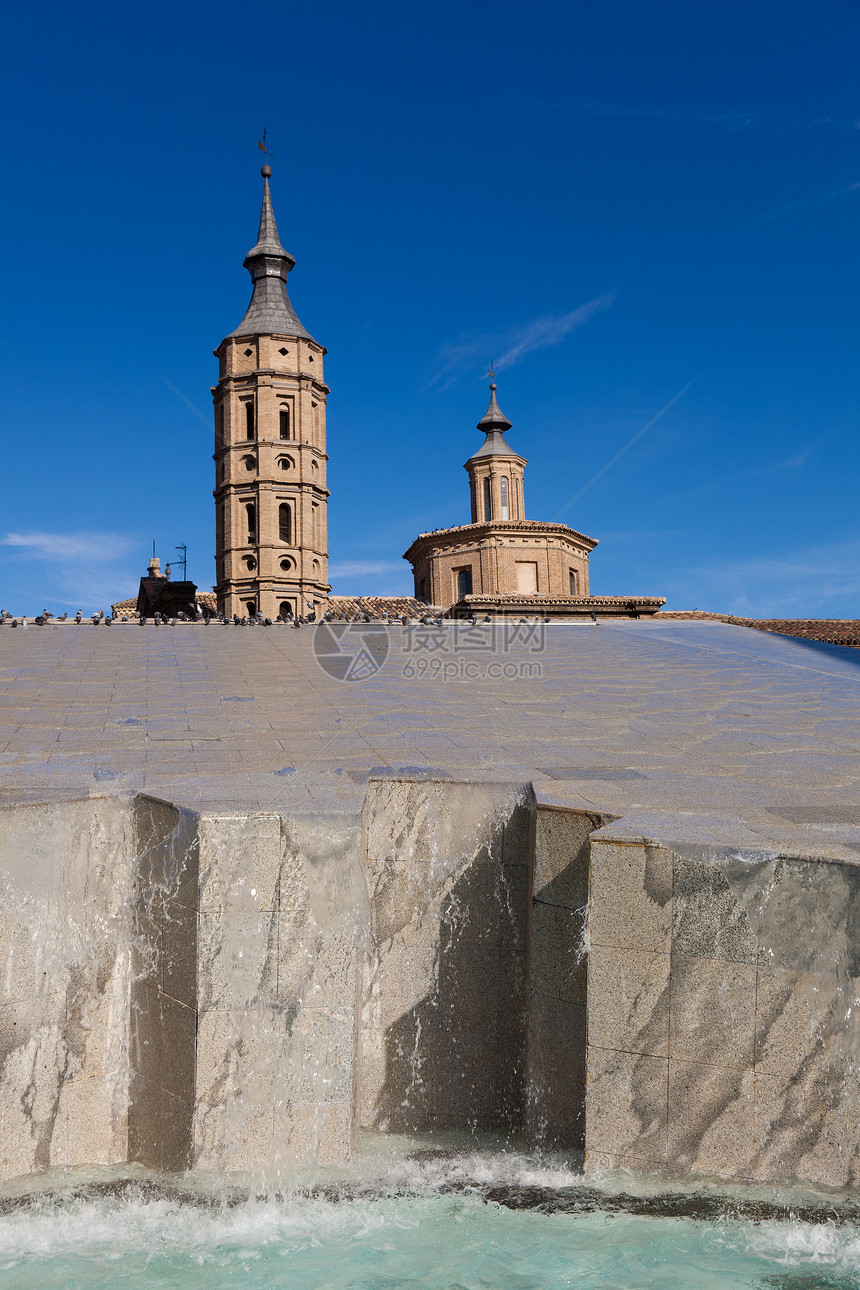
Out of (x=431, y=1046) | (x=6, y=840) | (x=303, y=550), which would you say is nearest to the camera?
(x=6, y=840)

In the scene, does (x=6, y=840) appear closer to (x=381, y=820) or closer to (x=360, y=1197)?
(x=381, y=820)

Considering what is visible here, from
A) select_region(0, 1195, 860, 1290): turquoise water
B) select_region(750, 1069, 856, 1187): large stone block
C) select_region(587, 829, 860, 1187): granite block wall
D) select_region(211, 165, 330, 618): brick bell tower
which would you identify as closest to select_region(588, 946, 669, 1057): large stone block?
select_region(587, 829, 860, 1187): granite block wall

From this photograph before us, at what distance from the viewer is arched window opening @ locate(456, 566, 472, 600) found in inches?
1377

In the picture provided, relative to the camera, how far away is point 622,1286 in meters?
2.88

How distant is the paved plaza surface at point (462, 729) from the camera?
13.2ft

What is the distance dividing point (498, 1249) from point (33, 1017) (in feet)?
6.98

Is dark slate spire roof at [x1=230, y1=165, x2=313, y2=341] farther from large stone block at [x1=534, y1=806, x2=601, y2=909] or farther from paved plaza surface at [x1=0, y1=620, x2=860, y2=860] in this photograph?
large stone block at [x1=534, y1=806, x2=601, y2=909]

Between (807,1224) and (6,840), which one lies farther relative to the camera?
(6,840)

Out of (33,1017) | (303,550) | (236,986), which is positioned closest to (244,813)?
(236,986)
